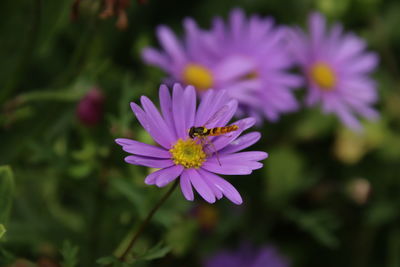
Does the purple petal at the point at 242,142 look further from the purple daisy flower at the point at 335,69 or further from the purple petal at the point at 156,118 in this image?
the purple daisy flower at the point at 335,69

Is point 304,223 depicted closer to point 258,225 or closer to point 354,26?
point 258,225

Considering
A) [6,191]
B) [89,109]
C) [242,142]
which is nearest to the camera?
[242,142]

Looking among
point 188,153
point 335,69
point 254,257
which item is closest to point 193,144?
point 188,153

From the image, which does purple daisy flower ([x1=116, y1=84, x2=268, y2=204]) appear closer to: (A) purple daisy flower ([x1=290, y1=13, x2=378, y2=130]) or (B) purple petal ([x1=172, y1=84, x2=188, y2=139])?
(B) purple petal ([x1=172, y1=84, x2=188, y2=139])

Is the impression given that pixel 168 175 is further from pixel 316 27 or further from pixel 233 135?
pixel 316 27

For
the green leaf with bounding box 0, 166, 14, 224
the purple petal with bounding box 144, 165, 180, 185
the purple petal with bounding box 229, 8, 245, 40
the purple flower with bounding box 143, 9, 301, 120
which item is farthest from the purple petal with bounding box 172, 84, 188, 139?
the purple petal with bounding box 229, 8, 245, 40

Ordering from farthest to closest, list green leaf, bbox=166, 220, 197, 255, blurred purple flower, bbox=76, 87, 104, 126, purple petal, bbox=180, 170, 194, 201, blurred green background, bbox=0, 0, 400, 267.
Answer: green leaf, bbox=166, 220, 197, 255 → blurred purple flower, bbox=76, 87, 104, 126 → blurred green background, bbox=0, 0, 400, 267 → purple petal, bbox=180, 170, 194, 201
